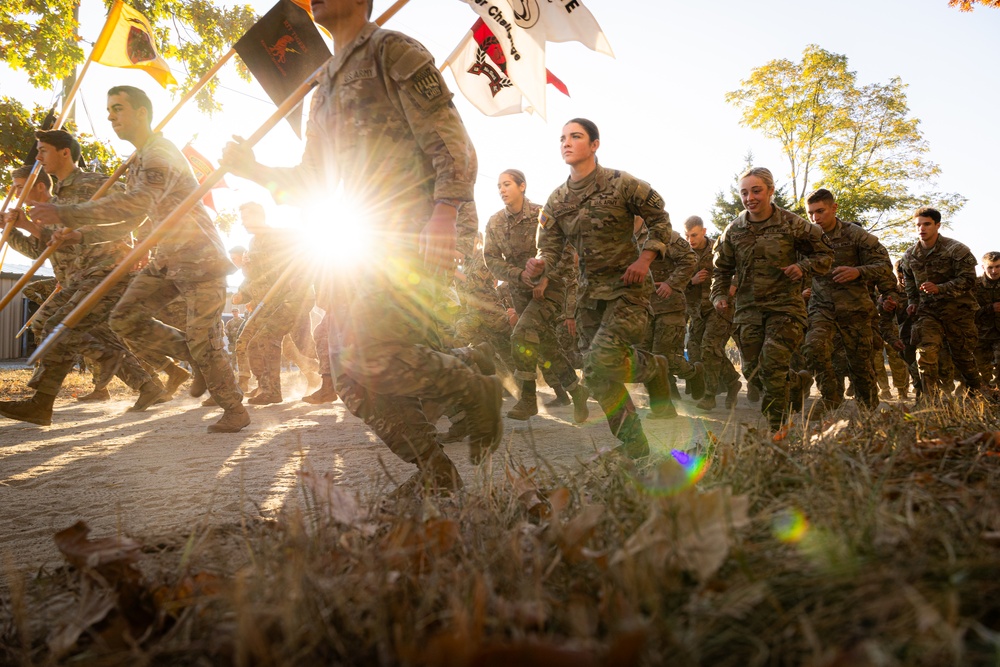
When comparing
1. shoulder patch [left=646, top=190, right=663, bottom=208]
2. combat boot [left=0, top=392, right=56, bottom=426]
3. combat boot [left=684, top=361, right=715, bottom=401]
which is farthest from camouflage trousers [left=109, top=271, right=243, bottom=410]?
combat boot [left=684, top=361, right=715, bottom=401]

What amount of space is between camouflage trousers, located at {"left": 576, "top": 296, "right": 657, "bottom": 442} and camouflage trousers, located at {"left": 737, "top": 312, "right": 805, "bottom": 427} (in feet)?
4.14

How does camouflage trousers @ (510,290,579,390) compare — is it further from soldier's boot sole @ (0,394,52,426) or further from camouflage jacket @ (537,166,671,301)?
→ soldier's boot sole @ (0,394,52,426)

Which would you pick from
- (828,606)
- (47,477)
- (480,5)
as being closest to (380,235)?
(828,606)

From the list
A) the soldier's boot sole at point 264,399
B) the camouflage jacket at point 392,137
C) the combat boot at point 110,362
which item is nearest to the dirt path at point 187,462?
the combat boot at point 110,362

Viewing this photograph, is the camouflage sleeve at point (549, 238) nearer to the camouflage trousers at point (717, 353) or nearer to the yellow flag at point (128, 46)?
the camouflage trousers at point (717, 353)

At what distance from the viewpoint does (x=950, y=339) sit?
7.51m

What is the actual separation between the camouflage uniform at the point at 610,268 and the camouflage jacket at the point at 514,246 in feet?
6.17

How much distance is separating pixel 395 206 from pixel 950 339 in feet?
26.2

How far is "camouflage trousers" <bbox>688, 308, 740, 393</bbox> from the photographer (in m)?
7.46

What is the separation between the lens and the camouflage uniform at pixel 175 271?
4.61 meters

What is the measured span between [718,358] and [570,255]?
2762 millimetres

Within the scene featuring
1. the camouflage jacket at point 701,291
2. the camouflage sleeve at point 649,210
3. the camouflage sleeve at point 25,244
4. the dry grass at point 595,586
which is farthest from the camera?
the camouflage jacket at point 701,291

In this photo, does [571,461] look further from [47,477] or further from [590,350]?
[47,477]

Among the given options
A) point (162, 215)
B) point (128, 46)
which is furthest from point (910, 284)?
point (128, 46)
